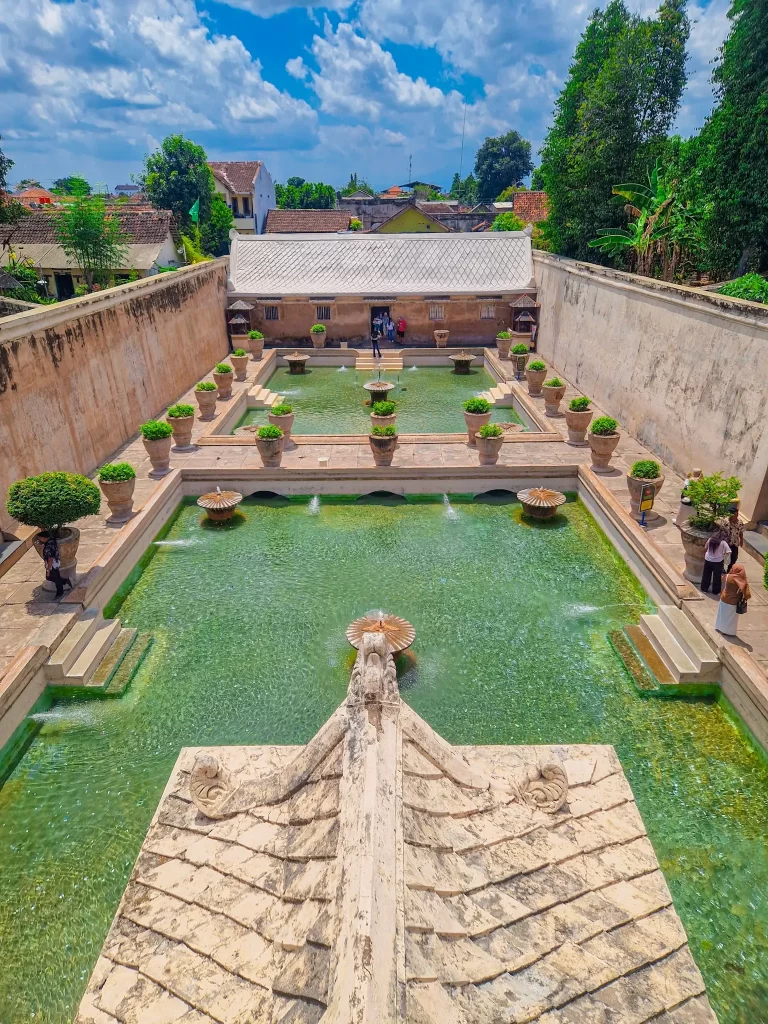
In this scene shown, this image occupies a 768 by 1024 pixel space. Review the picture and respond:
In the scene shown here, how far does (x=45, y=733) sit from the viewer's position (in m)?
7.82

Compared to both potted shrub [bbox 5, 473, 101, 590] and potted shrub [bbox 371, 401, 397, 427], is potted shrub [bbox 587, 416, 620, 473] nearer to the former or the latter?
potted shrub [bbox 371, 401, 397, 427]

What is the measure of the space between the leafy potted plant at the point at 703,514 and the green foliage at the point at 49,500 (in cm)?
913

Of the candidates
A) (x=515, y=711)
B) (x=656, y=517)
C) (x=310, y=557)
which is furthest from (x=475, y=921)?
(x=656, y=517)

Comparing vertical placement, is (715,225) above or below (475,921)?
above

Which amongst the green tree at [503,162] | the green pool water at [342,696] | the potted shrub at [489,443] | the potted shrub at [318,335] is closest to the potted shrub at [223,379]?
the potted shrub at [318,335]

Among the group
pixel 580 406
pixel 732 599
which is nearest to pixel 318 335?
pixel 580 406

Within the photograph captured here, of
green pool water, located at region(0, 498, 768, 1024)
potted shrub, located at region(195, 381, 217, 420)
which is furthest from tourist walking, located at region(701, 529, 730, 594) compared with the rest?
potted shrub, located at region(195, 381, 217, 420)

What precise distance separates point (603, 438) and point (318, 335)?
665 inches

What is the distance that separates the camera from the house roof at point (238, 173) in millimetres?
59875

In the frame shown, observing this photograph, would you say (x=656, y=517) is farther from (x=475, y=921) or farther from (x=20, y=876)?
(x=20, y=876)

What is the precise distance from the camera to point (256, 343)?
84.3ft

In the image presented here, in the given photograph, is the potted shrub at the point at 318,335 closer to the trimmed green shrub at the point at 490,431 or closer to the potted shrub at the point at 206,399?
the potted shrub at the point at 206,399

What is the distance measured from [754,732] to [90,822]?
758cm

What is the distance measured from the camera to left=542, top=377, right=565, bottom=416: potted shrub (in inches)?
711
